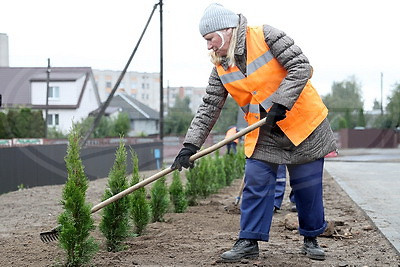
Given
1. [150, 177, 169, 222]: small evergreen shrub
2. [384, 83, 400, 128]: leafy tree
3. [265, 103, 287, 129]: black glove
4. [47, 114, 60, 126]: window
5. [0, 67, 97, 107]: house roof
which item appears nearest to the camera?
[265, 103, 287, 129]: black glove

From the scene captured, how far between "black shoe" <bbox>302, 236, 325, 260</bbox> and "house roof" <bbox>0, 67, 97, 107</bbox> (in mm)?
44959

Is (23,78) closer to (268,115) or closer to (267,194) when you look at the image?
(267,194)

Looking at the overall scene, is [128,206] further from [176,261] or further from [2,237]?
[2,237]

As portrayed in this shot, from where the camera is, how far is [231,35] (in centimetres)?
513

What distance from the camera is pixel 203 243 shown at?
6.07 metres

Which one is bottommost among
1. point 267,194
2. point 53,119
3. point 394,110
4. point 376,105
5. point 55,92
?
point 267,194

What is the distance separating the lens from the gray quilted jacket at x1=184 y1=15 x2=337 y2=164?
502 centimetres

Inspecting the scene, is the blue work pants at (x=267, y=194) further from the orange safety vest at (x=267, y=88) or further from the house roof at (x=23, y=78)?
the house roof at (x=23, y=78)

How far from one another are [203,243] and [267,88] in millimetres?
1652

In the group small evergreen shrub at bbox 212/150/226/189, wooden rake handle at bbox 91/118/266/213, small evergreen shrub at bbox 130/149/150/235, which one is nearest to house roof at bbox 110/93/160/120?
small evergreen shrub at bbox 212/150/226/189

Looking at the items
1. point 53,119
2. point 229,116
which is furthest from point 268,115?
point 229,116

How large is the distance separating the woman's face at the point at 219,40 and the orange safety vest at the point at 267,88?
15 cm

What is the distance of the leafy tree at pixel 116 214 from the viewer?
587 cm

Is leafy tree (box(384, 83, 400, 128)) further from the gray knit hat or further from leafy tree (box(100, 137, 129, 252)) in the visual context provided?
the gray knit hat
